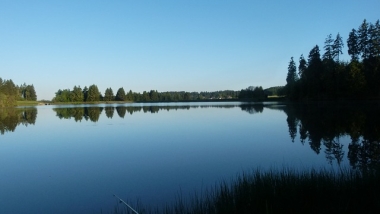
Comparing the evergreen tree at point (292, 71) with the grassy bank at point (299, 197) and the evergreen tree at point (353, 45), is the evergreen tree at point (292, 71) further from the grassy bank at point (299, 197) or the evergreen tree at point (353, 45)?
the grassy bank at point (299, 197)

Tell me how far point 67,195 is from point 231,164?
6344 millimetres

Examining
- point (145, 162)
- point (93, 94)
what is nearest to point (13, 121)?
point (145, 162)

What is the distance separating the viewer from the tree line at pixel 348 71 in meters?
47.3

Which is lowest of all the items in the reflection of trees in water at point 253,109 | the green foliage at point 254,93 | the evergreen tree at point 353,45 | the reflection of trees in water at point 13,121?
the reflection of trees in water at point 253,109

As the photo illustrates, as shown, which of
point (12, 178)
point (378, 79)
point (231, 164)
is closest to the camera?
point (12, 178)

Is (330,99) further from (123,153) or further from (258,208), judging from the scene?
(258,208)

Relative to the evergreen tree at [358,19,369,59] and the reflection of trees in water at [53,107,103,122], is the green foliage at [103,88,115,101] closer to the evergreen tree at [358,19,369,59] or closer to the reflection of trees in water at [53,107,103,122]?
the reflection of trees in water at [53,107,103,122]

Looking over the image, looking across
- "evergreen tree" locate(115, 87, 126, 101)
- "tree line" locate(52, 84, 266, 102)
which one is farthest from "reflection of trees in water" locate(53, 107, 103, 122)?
"evergreen tree" locate(115, 87, 126, 101)

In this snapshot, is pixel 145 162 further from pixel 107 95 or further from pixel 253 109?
pixel 107 95

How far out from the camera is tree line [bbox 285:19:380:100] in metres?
47.3

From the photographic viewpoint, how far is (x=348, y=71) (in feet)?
163

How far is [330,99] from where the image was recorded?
5384cm

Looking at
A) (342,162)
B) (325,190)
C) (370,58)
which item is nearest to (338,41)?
(370,58)

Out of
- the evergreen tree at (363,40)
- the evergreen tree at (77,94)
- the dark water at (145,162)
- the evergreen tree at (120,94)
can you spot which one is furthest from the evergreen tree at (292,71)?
the evergreen tree at (77,94)
